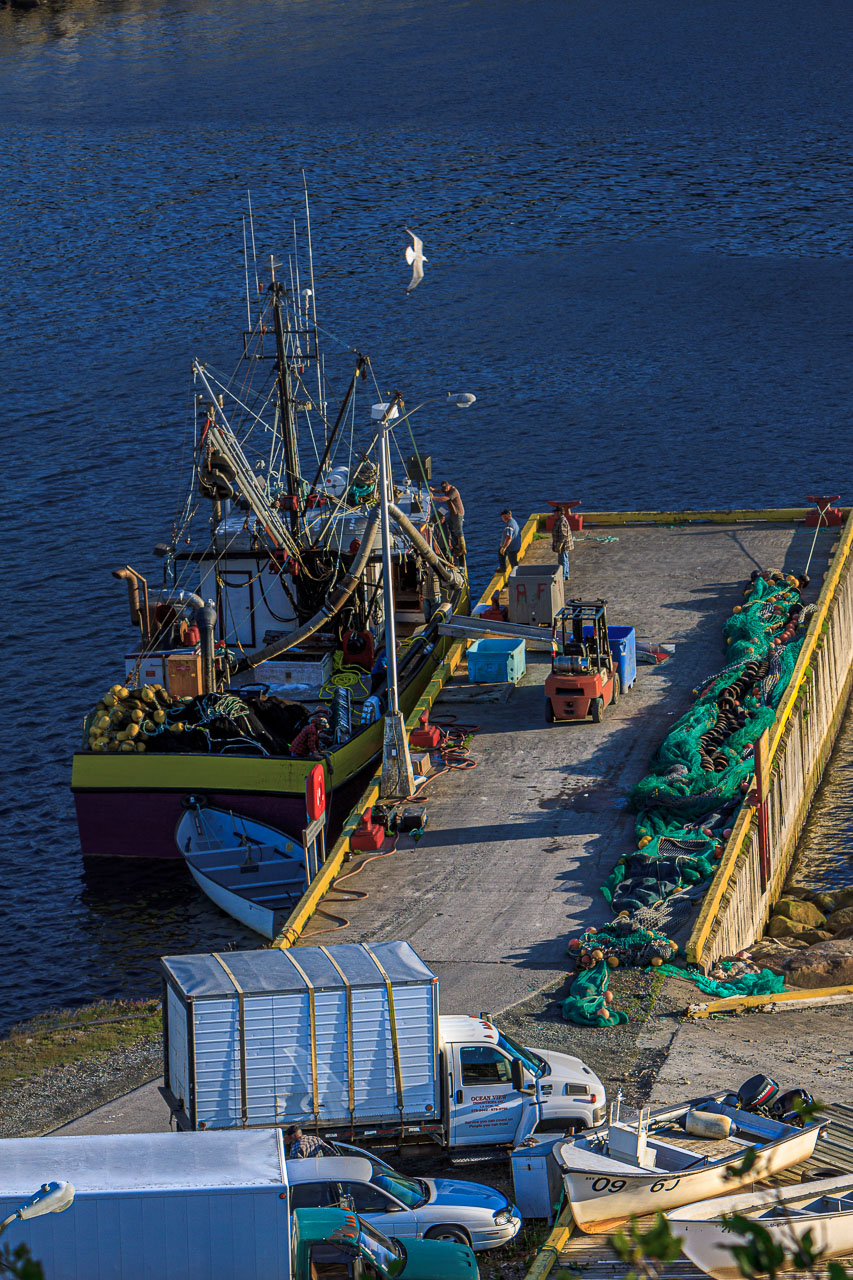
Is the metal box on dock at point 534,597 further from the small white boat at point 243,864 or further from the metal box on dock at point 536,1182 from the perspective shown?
the metal box on dock at point 536,1182

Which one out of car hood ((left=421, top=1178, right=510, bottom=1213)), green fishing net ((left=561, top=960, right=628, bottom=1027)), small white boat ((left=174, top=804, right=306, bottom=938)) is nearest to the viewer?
car hood ((left=421, top=1178, right=510, bottom=1213))

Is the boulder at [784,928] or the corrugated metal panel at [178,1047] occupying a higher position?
the corrugated metal panel at [178,1047]

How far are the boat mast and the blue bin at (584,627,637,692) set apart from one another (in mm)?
7386

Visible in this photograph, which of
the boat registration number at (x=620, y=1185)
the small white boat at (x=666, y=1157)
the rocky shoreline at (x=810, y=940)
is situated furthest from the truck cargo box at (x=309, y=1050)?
the rocky shoreline at (x=810, y=940)

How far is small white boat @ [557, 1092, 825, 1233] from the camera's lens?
53.2ft

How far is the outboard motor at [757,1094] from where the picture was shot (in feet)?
58.6

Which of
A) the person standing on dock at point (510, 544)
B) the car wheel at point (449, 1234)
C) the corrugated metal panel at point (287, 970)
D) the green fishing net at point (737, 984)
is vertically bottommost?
the green fishing net at point (737, 984)

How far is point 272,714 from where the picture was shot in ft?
108

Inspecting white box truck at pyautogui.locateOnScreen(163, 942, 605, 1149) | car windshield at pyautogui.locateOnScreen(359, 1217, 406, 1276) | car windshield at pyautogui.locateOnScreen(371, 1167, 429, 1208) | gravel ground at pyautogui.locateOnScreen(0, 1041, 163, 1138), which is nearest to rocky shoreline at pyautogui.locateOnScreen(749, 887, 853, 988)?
white box truck at pyautogui.locateOnScreen(163, 942, 605, 1149)

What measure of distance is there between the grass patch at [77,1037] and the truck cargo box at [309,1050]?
4.81 metres

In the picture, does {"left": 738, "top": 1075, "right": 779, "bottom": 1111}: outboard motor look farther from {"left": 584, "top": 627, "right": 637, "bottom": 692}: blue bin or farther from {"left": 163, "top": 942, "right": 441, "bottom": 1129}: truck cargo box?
{"left": 584, "top": 627, "right": 637, "bottom": 692}: blue bin

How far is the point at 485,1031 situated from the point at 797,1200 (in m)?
4.17

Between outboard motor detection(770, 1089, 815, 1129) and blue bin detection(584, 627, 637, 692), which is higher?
blue bin detection(584, 627, 637, 692)

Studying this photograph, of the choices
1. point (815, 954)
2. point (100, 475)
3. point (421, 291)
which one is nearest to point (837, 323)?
point (421, 291)
